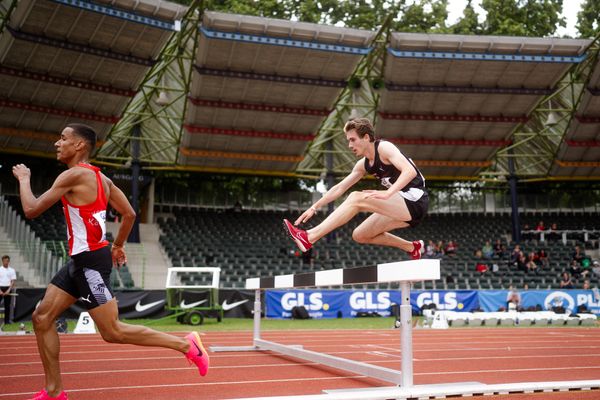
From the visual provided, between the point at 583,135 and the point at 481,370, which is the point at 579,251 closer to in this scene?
the point at 583,135

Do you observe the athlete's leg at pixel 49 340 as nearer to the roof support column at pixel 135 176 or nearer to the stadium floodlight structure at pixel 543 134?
the roof support column at pixel 135 176

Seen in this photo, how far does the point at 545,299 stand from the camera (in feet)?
68.0

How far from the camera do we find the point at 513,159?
1227 inches

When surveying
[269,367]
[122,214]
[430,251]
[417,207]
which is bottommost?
[269,367]

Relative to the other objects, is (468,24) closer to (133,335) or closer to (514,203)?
(514,203)

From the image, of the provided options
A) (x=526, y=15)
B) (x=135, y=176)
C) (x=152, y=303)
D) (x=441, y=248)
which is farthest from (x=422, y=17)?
(x=152, y=303)

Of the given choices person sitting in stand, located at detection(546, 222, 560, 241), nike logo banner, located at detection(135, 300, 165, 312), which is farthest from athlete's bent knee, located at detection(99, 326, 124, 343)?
person sitting in stand, located at detection(546, 222, 560, 241)

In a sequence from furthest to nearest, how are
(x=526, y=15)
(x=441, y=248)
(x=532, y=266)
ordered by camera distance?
1. (x=526, y=15)
2. (x=441, y=248)
3. (x=532, y=266)

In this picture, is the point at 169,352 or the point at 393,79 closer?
the point at 169,352

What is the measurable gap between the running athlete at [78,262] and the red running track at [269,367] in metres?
1.04

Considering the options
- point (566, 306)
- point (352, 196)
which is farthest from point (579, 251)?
point (352, 196)

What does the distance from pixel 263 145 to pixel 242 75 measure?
17.4 ft

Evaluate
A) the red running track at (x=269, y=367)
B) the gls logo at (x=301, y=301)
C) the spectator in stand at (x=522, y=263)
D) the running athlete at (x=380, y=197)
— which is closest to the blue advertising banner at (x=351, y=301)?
the gls logo at (x=301, y=301)

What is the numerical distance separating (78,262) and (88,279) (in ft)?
0.50
